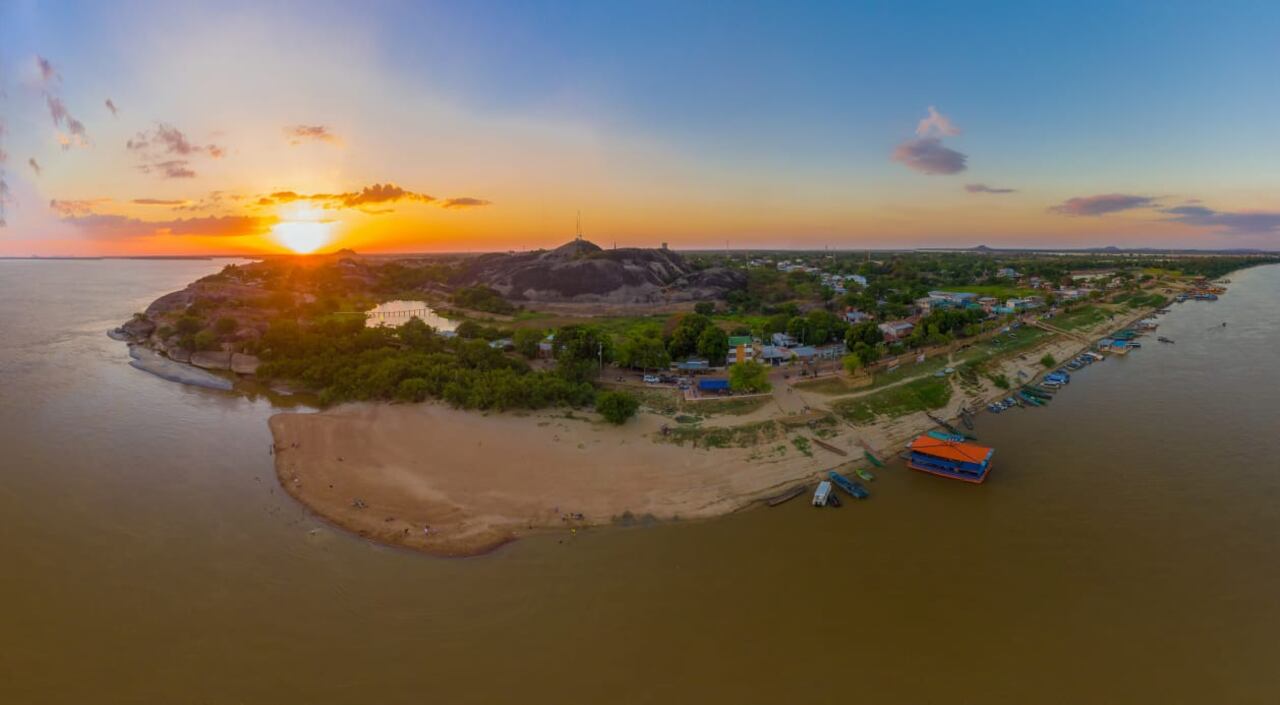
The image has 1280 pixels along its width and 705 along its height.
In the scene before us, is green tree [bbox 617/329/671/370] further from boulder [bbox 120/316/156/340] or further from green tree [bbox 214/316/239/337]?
boulder [bbox 120/316/156/340]

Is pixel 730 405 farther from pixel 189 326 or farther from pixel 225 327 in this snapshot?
pixel 189 326

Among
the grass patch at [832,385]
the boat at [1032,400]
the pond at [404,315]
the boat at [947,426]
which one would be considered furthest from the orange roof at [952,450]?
the pond at [404,315]

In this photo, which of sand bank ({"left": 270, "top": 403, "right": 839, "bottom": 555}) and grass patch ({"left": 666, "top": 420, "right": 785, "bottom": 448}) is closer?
sand bank ({"left": 270, "top": 403, "right": 839, "bottom": 555})

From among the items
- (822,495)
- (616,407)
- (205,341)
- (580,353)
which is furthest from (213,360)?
(822,495)

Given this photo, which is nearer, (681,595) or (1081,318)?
(681,595)

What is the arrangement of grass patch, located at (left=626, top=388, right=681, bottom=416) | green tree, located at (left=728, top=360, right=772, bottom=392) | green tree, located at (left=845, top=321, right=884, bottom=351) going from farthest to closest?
1. green tree, located at (left=845, top=321, right=884, bottom=351)
2. green tree, located at (left=728, top=360, right=772, bottom=392)
3. grass patch, located at (left=626, top=388, right=681, bottom=416)

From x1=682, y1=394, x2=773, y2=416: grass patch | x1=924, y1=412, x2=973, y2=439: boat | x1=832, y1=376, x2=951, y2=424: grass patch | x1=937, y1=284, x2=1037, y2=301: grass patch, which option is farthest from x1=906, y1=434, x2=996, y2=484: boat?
x1=937, y1=284, x2=1037, y2=301: grass patch

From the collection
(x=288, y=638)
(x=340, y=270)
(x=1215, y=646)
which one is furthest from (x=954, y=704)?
(x=340, y=270)
